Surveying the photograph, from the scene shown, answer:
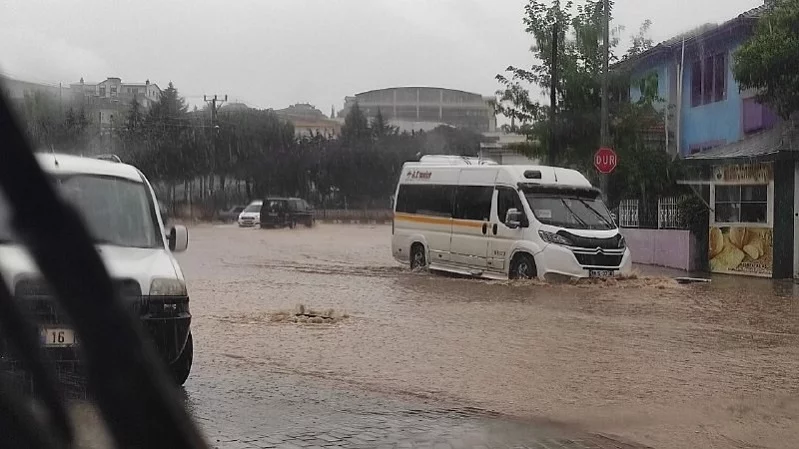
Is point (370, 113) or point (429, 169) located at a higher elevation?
point (370, 113)

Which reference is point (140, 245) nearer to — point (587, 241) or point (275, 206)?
point (587, 241)

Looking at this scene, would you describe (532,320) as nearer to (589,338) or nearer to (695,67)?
(589,338)

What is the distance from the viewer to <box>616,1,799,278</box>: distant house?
65.2ft

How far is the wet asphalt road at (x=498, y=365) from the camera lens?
6629 mm

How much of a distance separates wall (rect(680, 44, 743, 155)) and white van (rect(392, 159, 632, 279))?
340 inches

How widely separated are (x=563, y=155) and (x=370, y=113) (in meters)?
34.2

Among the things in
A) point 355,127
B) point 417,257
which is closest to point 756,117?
point 417,257

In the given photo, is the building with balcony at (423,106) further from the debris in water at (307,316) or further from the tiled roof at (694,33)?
the debris in water at (307,316)

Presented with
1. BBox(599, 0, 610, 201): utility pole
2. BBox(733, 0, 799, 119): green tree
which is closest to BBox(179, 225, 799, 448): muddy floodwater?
BBox(733, 0, 799, 119): green tree

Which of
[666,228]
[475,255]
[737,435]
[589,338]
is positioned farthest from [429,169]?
[737,435]

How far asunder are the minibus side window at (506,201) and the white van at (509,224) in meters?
0.02

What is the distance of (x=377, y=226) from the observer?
1934 inches

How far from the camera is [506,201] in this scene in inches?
722

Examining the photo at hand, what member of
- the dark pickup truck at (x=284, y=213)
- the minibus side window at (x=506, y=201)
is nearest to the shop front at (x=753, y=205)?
the minibus side window at (x=506, y=201)
